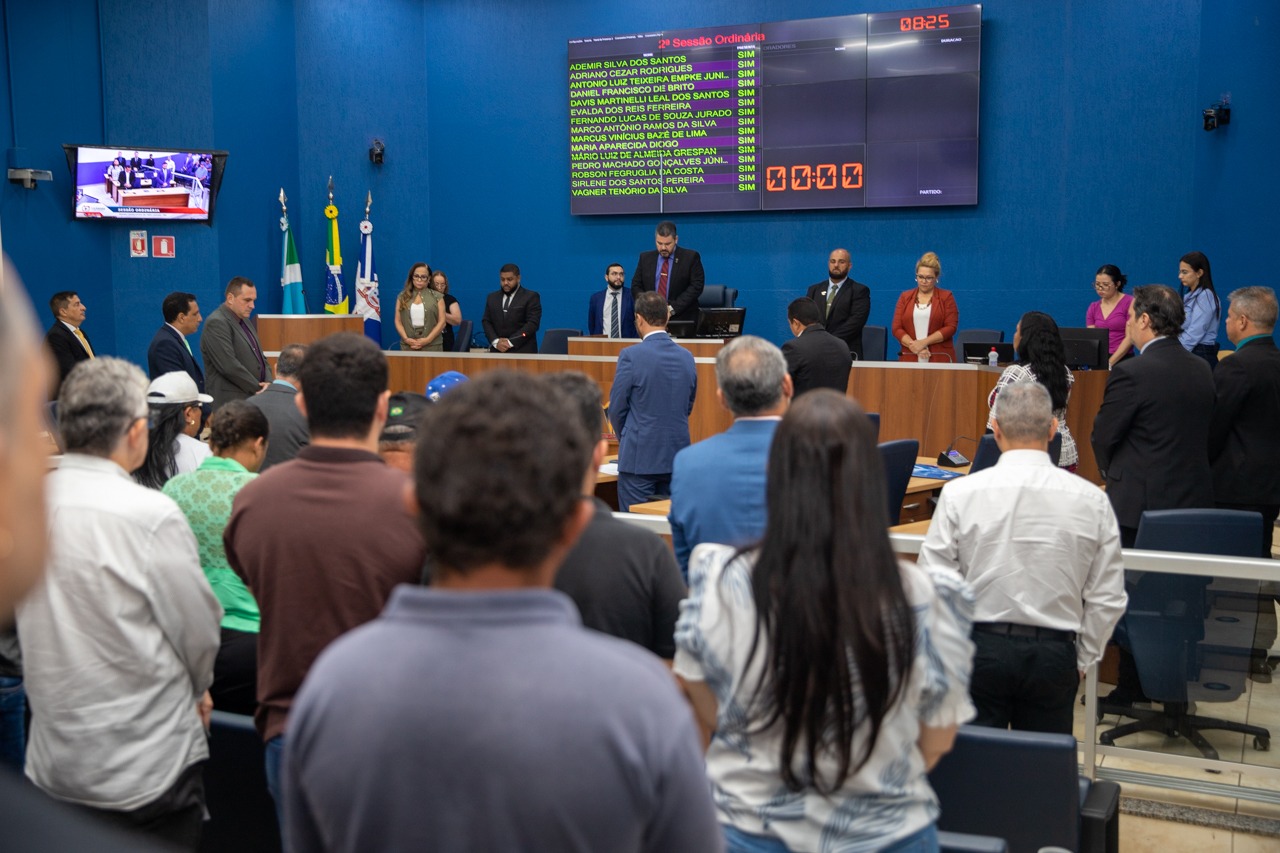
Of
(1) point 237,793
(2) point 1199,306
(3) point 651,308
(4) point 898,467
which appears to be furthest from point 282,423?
(2) point 1199,306

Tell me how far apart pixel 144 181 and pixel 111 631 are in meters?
9.26

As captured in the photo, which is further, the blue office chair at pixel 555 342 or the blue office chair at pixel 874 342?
the blue office chair at pixel 555 342

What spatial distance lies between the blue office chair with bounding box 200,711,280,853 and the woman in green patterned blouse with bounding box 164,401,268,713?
0.86ft

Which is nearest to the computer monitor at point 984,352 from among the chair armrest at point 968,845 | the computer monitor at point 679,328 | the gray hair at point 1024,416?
the computer monitor at point 679,328

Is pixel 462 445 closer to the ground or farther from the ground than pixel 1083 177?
closer to the ground

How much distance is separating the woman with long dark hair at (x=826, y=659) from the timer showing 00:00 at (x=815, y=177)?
9.48m

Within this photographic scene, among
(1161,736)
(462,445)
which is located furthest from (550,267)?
(462,445)

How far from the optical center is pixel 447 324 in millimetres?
11375

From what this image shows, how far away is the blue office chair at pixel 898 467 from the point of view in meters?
5.12

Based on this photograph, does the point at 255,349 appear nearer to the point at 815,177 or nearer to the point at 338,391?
the point at 815,177

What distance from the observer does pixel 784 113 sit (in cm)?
1088

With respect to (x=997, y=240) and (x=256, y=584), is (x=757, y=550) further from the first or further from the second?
(x=997, y=240)

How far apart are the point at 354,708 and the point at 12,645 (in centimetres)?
204

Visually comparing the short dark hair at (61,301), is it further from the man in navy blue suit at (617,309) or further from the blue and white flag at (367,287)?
the man in navy blue suit at (617,309)
